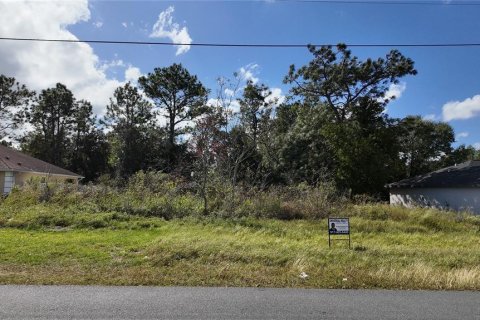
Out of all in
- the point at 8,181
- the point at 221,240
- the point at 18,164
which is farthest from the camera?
the point at 18,164

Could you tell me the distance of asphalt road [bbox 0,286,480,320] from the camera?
5.09 metres

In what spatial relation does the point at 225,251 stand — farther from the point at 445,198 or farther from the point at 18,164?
the point at 18,164

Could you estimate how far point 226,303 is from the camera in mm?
5590

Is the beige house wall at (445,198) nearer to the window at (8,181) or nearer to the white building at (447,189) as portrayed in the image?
the white building at (447,189)

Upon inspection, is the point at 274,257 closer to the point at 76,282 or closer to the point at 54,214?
the point at 76,282

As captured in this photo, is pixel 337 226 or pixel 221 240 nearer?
pixel 337 226

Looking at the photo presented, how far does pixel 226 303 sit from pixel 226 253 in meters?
3.20

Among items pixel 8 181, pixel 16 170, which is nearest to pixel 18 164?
pixel 16 170

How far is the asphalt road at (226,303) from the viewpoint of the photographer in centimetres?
509

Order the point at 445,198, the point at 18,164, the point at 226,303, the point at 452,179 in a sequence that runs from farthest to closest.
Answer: the point at 18,164
the point at 452,179
the point at 445,198
the point at 226,303

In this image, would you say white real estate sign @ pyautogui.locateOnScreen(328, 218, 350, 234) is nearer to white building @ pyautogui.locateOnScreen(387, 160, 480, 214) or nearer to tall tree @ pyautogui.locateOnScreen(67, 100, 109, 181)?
white building @ pyautogui.locateOnScreen(387, 160, 480, 214)

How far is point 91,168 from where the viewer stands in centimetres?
5288

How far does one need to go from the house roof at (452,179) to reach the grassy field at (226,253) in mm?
12373

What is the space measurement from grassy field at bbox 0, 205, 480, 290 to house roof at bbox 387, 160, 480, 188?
487 inches
